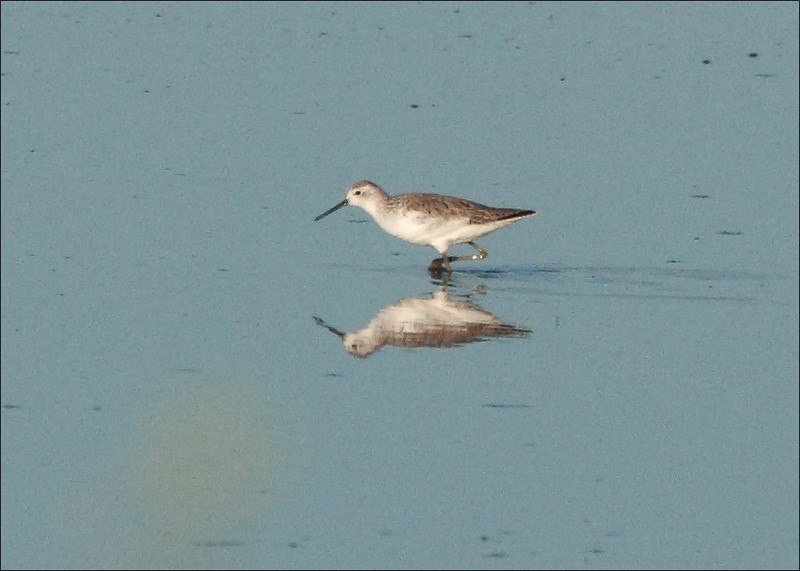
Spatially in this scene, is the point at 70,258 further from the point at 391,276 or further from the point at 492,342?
the point at 492,342

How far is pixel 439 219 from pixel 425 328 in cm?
288

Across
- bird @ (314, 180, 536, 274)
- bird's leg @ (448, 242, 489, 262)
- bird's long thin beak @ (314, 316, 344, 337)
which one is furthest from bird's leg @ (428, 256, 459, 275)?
bird's long thin beak @ (314, 316, 344, 337)

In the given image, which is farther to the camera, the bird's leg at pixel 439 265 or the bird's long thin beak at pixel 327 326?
the bird's leg at pixel 439 265

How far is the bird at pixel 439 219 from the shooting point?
17.8 m

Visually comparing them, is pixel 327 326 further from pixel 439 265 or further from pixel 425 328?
pixel 439 265

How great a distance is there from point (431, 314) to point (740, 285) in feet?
10.2

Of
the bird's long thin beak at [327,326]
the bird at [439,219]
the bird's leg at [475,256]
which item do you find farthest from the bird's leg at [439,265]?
the bird's long thin beak at [327,326]

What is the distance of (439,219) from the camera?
17.8 m

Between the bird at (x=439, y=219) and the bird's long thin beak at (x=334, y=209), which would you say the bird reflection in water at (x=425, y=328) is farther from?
the bird's long thin beak at (x=334, y=209)

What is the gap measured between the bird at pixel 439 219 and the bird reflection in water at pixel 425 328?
182 cm

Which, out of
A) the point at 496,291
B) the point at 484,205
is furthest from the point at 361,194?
the point at 496,291

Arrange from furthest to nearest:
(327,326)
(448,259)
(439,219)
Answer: (448,259) → (439,219) → (327,326)

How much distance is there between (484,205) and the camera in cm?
1855

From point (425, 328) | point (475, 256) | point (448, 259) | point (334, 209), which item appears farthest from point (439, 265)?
point (425, 328)
